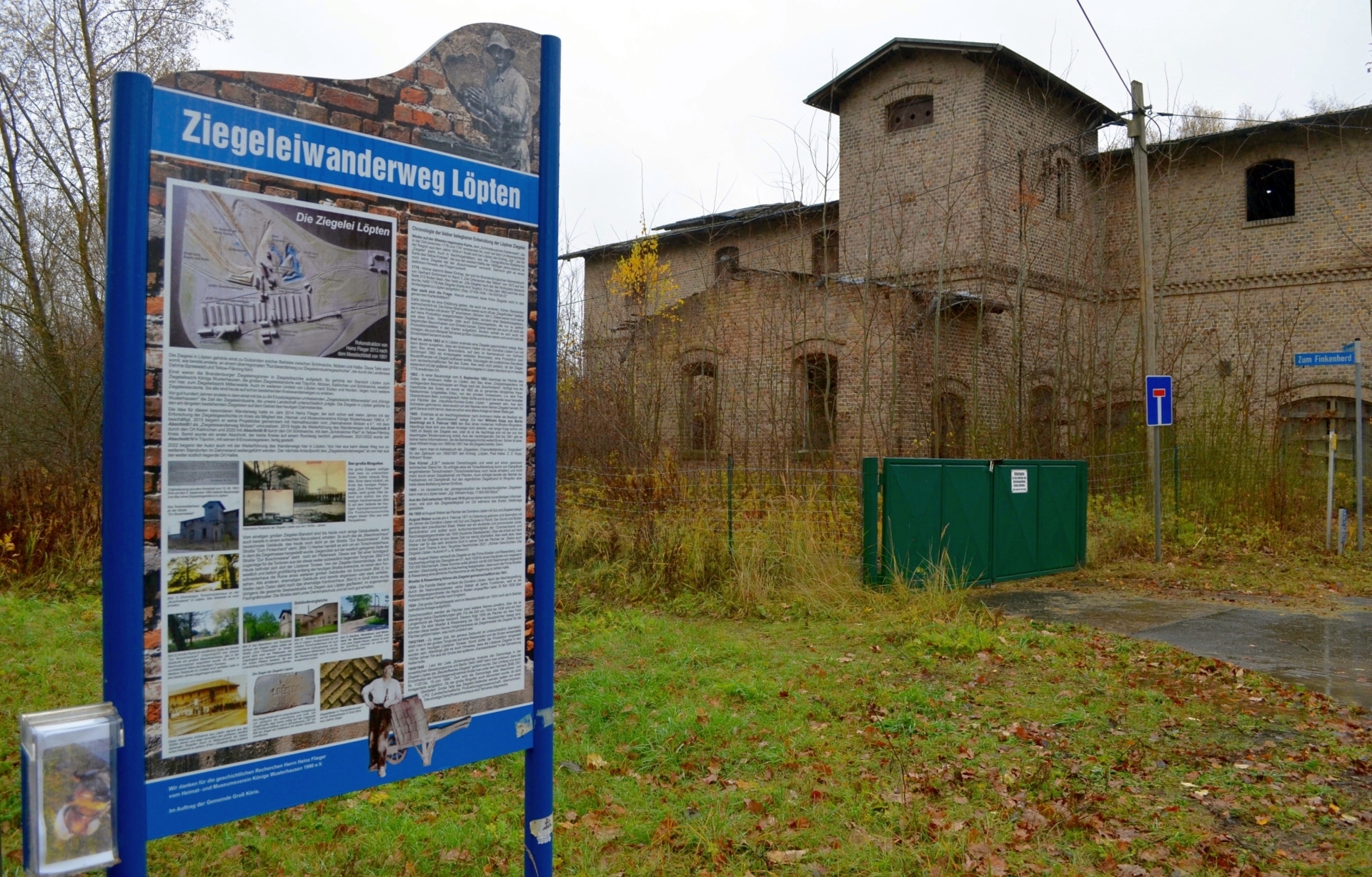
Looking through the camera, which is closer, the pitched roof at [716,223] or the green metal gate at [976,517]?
the green metal gate at [976,517]

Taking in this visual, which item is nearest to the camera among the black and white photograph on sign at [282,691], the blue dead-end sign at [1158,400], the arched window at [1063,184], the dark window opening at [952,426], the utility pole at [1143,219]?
the black and white photograph on sign at [282,691]

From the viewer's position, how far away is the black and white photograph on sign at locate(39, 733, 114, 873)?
1.91 m

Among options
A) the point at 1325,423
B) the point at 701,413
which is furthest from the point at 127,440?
the point at 1325,423

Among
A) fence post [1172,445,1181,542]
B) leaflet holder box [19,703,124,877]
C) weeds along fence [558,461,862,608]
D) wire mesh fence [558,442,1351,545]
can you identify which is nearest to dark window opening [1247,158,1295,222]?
fence post [1172,445,1181,542]

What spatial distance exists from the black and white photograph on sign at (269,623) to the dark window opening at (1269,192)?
81.2 feet

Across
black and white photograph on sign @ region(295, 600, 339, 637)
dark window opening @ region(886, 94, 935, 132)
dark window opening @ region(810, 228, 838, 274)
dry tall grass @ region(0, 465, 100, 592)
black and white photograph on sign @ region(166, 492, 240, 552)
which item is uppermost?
dark window opening @ region(886, 94, 935, 132)

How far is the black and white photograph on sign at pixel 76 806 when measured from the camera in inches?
75.2

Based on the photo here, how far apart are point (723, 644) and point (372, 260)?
5.77 m

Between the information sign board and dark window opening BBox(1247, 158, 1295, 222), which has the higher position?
dark window opening BBox(1247, 158, 1295, 222)

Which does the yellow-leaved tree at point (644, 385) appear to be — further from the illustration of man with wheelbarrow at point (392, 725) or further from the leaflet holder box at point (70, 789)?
the leaflet holder box at point (70, 789)

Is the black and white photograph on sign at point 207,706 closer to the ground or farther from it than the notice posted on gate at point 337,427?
closer to the ground

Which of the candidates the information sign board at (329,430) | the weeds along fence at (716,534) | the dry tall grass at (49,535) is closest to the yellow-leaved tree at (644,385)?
the weeds along fence at (716,534)

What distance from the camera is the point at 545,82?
9.39 ft

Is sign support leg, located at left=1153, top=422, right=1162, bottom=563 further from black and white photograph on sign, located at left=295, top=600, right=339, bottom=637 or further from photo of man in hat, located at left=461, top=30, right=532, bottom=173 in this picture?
black and white photograph on sign, located at left=295, top=600, right=339, bottom=637
